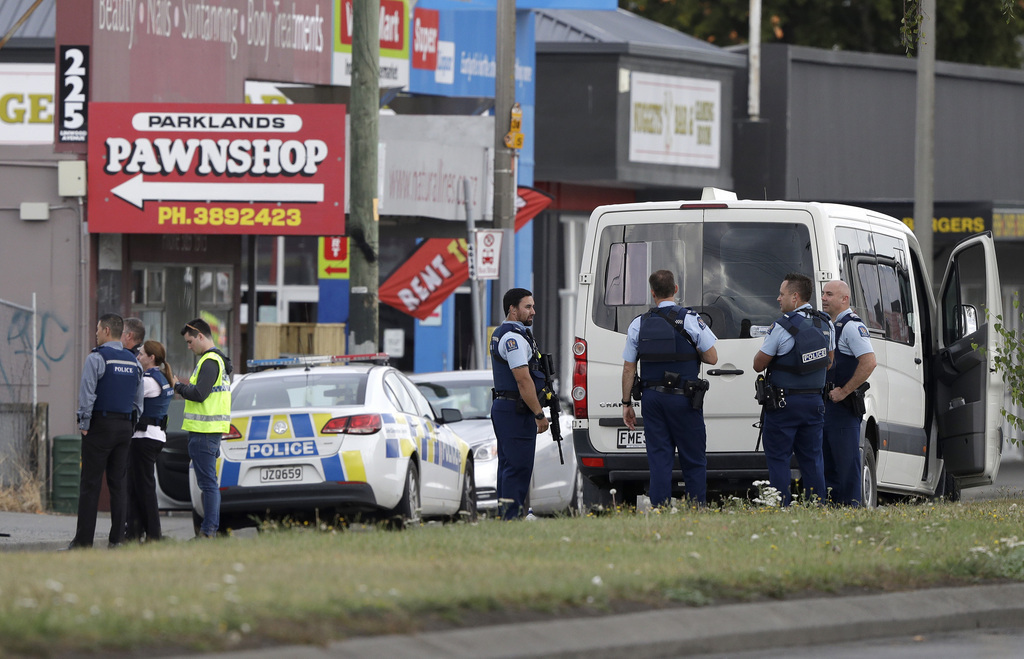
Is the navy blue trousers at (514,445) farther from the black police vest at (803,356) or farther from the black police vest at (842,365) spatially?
the black police vest at (842,365)

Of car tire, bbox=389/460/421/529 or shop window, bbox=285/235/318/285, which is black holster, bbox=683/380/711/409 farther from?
shop window, bbox=285/235/318/285

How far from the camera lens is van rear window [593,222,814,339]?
480 inches

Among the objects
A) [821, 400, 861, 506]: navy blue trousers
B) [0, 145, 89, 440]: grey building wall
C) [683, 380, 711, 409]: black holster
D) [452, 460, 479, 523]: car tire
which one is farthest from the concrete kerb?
[0, 145, 89, 440]: grey building wall

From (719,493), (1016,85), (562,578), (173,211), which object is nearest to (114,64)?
(173,211)

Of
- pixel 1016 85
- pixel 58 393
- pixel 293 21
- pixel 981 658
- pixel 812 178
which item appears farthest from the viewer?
pixel 1016 85

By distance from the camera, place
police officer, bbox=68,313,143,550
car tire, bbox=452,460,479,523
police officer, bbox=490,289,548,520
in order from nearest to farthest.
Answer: police officer, bbox=68,313,143,550 < police officer, bbox=490,289,548,520 < car tire, bbox=452,460,479,523

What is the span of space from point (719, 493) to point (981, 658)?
6.27 metres

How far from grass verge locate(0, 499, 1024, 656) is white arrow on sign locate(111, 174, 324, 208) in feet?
26.9

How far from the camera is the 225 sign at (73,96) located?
1814 centimetres

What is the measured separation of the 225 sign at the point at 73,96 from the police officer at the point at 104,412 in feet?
22.1

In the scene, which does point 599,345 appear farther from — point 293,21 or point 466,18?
point 466,18

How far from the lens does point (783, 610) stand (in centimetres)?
784

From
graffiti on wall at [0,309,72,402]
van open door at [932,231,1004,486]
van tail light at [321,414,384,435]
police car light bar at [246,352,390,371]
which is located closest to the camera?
van tail light at [321,414,384,435]

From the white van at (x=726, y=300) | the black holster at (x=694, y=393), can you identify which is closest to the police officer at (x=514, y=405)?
the white van at (x=726, y=300)
